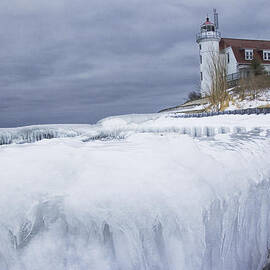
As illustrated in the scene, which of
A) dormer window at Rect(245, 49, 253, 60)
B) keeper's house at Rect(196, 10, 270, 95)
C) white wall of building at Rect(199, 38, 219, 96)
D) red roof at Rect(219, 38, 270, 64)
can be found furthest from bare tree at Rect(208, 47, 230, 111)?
dormer window at Rect(245, 49, 253, 60)

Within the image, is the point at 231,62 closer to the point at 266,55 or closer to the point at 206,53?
the point at 206,53

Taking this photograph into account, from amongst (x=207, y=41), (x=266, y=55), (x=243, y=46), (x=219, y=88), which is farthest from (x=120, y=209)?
(x=266, y=55)

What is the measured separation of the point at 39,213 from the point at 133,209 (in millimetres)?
387

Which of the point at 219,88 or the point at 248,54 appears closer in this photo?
the point at 219,88

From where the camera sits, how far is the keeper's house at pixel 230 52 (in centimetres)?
2641

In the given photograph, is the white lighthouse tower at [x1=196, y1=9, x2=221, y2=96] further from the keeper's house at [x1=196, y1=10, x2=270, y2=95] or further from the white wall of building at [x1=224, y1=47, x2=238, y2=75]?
the white wall of building at [x1=224, y1=47, x2=238, y2=75]

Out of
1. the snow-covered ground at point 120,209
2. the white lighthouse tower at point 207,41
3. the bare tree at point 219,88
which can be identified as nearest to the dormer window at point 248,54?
the white lighthouse tower at point 207,41

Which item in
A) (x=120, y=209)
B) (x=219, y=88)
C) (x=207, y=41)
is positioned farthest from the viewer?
(x=207, y=41)

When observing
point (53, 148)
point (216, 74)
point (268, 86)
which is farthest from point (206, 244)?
point (268, 86)

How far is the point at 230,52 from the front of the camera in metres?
27.0

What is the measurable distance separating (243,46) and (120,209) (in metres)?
28.8

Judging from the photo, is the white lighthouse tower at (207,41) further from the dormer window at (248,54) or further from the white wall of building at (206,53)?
the dormer window at (248,54)

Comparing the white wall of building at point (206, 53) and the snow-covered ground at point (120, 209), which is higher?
the white wall of building at point (206, 53)

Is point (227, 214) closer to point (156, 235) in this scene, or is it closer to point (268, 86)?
point (156, 235)
